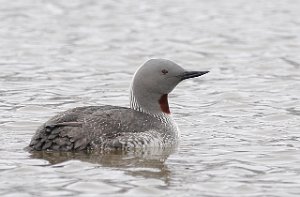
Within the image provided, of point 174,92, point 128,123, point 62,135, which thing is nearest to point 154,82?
point 128,123

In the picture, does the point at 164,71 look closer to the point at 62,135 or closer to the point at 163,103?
the point at 163,103

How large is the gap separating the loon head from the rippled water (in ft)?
1.96

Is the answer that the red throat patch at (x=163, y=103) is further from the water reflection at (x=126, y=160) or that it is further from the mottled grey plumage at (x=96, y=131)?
the water reflection at (x=126, y=160)

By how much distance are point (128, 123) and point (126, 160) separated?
47cm

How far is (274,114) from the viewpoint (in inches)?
465

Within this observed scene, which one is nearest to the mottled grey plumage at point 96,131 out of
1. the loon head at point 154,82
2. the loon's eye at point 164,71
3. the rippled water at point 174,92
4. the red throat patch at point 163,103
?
the rippled water at point 174,92

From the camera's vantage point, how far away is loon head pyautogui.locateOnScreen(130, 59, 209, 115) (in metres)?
10.1

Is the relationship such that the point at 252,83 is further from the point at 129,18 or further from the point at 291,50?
the point at 129,18

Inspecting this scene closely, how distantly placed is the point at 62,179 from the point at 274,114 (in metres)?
4.02

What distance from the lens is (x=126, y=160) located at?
372 inches

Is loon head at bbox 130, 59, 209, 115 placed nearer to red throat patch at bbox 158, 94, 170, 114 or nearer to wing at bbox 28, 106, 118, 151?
red throat patch at bbox 158, 94, 170, 114

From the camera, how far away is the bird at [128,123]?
9.42 meters

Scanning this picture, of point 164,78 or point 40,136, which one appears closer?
point 40,136

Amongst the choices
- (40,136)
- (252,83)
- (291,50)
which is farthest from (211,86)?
(40,136)
